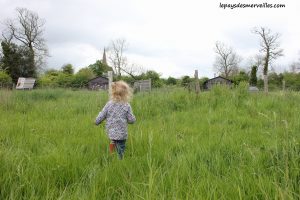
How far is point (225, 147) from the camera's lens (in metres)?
3.97

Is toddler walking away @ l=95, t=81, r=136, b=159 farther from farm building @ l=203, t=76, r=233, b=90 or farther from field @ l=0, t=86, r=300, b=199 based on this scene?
farm building @ l=203, t=76, r=233, b=90

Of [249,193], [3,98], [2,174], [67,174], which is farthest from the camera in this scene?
[3,98]

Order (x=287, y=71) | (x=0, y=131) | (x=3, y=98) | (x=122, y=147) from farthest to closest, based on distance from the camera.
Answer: (x=287, y=71)
(x=3, y=98)
(x=0, y=131)
(x=122, y=147)

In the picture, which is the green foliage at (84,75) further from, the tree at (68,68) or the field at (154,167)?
the field at (154,167)

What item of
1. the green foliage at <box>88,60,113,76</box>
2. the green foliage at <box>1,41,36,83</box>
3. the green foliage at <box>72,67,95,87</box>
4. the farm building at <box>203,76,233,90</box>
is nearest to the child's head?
→ the farm building at <box>203,76,233,90</box>

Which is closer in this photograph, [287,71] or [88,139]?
[88,139]

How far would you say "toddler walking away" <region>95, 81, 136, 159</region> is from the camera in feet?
14.9

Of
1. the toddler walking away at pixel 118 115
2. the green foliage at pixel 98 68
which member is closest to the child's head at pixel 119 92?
the toddler walking away at pixel 118 115

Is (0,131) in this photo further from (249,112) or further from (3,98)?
(249,112)

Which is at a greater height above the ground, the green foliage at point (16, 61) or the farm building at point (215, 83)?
the green foliage at point (16, 61)

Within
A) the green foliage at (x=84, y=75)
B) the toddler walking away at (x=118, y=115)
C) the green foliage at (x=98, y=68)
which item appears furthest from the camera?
the green foliage at (x=98, y=68)

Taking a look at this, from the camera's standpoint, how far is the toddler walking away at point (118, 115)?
4547mm

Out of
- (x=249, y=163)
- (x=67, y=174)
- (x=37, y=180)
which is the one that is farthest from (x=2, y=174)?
(x=249, y=163)

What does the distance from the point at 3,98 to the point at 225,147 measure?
9.16 metres
